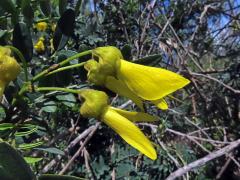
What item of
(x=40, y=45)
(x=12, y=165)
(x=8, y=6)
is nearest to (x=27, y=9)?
(x=8, y=6)

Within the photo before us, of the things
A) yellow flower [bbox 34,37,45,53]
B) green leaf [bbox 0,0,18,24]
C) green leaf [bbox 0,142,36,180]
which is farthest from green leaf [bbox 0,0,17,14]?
yellow flower [bbox 34,37,45,53]

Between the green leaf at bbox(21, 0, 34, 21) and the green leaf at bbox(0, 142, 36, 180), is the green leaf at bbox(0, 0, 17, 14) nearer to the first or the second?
the green leaf at bbox(21, 0, 34, 21)

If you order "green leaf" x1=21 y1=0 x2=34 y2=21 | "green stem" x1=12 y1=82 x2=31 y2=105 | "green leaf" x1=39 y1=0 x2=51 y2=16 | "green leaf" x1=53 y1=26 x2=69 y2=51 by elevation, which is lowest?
"green stem" x1=12 y1=82 x2=31 y2=105

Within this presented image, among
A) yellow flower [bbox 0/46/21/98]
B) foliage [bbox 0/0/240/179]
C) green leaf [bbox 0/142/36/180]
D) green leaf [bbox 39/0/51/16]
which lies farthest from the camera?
green leaf [bbox 39/0/51/16]

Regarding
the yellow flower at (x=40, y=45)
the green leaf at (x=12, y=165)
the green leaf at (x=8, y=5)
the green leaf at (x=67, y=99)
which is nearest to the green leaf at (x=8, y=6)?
the green leaf at (x=8, y=5)

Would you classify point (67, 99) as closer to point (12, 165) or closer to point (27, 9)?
point (27, 9)

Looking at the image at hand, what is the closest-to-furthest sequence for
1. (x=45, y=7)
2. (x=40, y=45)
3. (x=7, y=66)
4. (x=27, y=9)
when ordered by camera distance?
(x=7, y=66) < (x=27, y=9) < (x=45, y=7) < (x=40, y=45)

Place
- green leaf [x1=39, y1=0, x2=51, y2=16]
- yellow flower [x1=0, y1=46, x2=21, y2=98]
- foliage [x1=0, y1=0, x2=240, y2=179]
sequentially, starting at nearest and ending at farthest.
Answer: yellow flower [x1=0, y1=46, x2=21, y2=98], foliage [x1=0, y1=0, x2=240, y2=179], green leaf [x1=39, y1=0, x2=51, y2=16]
